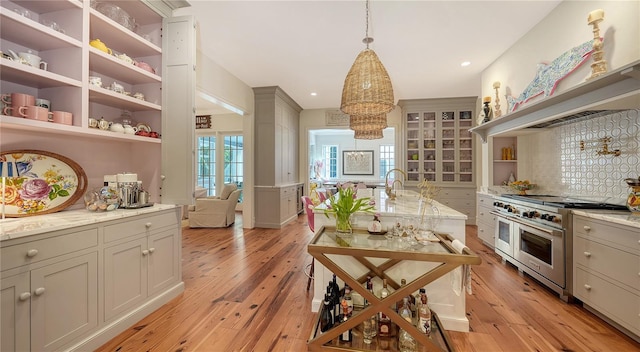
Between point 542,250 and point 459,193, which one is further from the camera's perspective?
point 459,193

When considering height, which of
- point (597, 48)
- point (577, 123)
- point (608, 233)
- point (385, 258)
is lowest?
point (385, 258)

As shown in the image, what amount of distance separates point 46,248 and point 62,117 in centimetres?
→ 88

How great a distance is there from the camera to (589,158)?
2.66m

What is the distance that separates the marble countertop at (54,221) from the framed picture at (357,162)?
8599mm

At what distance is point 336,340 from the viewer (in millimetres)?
1699

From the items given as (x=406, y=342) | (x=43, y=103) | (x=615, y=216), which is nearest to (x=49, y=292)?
(x=43, y=103)

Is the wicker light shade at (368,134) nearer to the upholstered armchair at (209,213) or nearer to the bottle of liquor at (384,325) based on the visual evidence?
the bottle of liquor at (384,325)

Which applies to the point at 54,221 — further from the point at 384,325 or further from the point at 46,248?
the point at 384,325

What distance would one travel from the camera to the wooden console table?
59.1 inches

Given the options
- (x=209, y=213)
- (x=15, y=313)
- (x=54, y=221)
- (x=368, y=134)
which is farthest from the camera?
(x=209, y=213)

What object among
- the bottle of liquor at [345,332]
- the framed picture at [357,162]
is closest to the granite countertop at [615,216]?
the bottle of liquor at [345,332]

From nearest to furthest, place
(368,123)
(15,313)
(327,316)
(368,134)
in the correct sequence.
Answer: (15,313), (327,316), (368,123), (368,134)

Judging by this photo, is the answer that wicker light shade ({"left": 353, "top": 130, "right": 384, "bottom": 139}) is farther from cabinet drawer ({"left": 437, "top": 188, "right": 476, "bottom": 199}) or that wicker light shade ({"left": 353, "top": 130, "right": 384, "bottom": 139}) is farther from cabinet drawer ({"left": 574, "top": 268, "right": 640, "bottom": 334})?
cabinet drawer ({"left": 574, "top": 268, "right": 640, "bottom": 334})

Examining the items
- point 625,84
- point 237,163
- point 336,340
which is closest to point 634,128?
point 625,84
